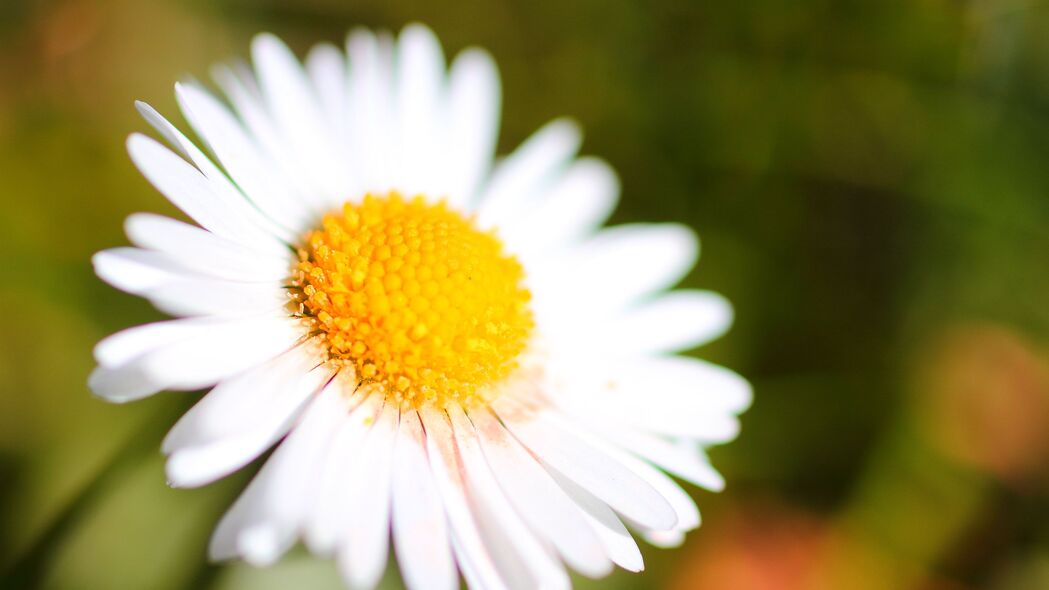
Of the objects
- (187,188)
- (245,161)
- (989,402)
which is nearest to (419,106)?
(245,161)

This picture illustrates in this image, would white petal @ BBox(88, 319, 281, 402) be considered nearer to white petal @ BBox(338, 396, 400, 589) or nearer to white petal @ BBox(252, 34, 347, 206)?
white petal @ BBox(338, 396, 400, 589)

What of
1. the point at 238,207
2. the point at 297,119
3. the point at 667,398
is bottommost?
the point at 667,398

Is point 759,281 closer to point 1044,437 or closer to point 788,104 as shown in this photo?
point 788,104

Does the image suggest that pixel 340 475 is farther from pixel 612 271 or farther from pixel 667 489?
pixel 612 271

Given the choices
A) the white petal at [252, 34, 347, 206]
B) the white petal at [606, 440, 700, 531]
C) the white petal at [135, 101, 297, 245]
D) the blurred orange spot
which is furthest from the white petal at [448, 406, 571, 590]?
the blurred orange spot

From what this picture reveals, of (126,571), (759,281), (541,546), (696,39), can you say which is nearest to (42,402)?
(126,571)

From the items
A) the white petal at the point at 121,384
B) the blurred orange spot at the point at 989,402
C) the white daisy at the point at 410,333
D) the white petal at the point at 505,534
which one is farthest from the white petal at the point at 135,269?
the blurred orange spot at the point at 989,402
